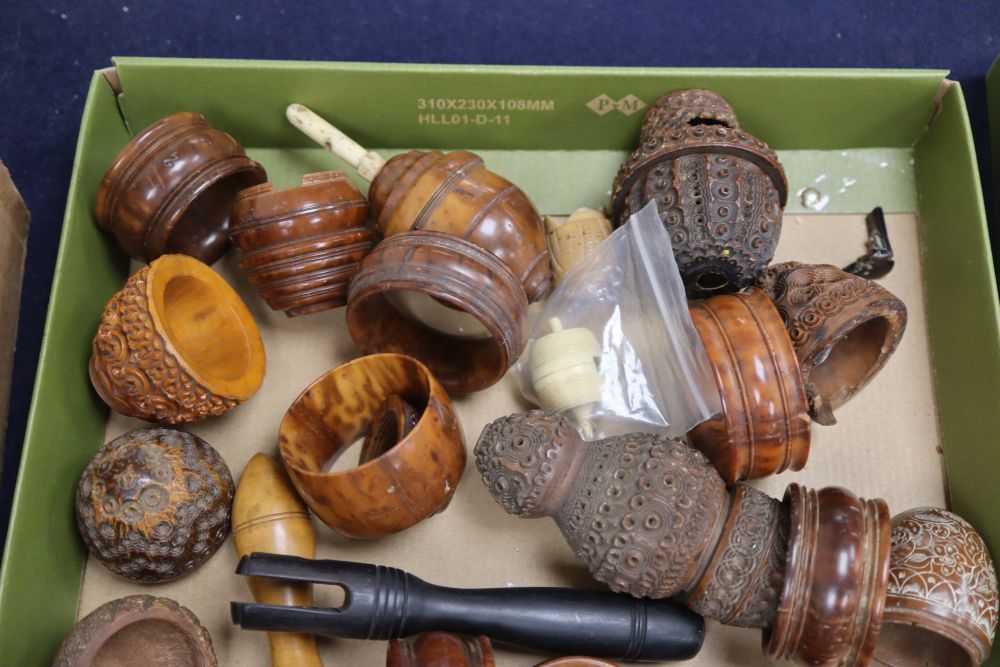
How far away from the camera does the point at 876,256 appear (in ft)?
6.71

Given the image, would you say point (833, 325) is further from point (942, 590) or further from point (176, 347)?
point (176, 347)

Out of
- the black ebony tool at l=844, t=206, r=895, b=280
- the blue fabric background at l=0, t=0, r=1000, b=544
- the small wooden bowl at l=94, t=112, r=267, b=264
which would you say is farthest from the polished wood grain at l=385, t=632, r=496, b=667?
the blue fabric background at l=0, t=0, r=1000, b=544

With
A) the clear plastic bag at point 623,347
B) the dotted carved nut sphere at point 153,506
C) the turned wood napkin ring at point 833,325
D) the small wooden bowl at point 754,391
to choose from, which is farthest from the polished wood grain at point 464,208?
the dotted carved nut sphere at point 153,506

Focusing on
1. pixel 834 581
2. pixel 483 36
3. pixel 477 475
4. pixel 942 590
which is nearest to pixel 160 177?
pixel 477 475

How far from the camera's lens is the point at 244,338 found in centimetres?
187

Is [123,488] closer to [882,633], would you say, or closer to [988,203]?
[882,633]

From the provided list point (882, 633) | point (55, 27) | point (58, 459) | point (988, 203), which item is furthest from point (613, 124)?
point (55, 27)

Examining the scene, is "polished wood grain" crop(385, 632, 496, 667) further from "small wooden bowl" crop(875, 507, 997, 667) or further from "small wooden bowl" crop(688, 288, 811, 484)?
"small wooden bowl" crop(875, 507, 997, 667)

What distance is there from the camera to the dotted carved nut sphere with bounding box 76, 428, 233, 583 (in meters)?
1.69

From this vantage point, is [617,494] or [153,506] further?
[153,506]

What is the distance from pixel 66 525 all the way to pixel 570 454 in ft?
3.03

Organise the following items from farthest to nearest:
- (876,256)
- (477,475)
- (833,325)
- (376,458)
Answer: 1. (876,256)
2. (477,475)
3. (833,325)
4. (376,458)

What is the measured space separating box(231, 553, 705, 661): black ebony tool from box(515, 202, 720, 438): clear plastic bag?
0.33m

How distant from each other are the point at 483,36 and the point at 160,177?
1043 millimetres
